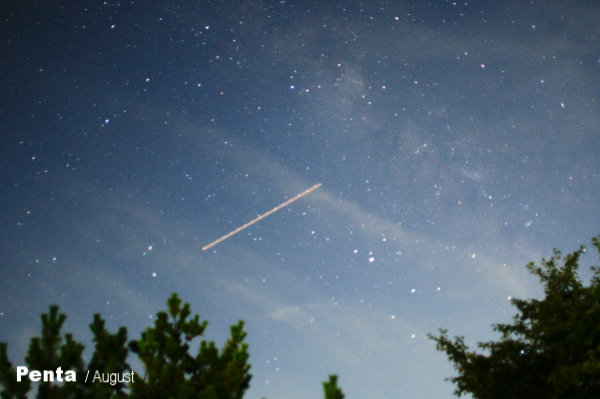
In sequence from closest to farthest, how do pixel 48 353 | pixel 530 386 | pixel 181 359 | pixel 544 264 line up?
1. pixel 48 353
2. pixel 181 359
3. pixel 530 386
4. pixel 544 264

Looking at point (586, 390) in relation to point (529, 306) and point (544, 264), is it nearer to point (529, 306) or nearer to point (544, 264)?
point (529, 306)

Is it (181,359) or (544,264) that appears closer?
(181,359)

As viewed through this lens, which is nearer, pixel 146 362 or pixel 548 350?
pixel 146 362

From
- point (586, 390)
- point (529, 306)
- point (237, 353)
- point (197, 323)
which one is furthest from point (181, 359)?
point (529, 306)

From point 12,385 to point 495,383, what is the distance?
12.5 meters

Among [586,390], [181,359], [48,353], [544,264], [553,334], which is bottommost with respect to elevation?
[586,390]

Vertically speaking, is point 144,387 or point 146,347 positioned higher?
point 146,347

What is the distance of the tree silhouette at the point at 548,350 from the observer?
9.29 metres

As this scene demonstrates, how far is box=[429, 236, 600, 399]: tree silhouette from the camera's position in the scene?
30.5 ft

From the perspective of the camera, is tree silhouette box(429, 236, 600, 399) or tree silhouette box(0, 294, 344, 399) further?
tree silhouette box(429, 236, 600, 399)

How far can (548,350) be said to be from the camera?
11.2 meters

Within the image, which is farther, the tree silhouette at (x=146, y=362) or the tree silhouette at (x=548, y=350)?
the tree silhouette at (x=548, y=350)

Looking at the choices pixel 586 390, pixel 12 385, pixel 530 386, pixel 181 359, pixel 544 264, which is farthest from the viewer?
pixel 544 264

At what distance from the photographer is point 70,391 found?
3979mm
